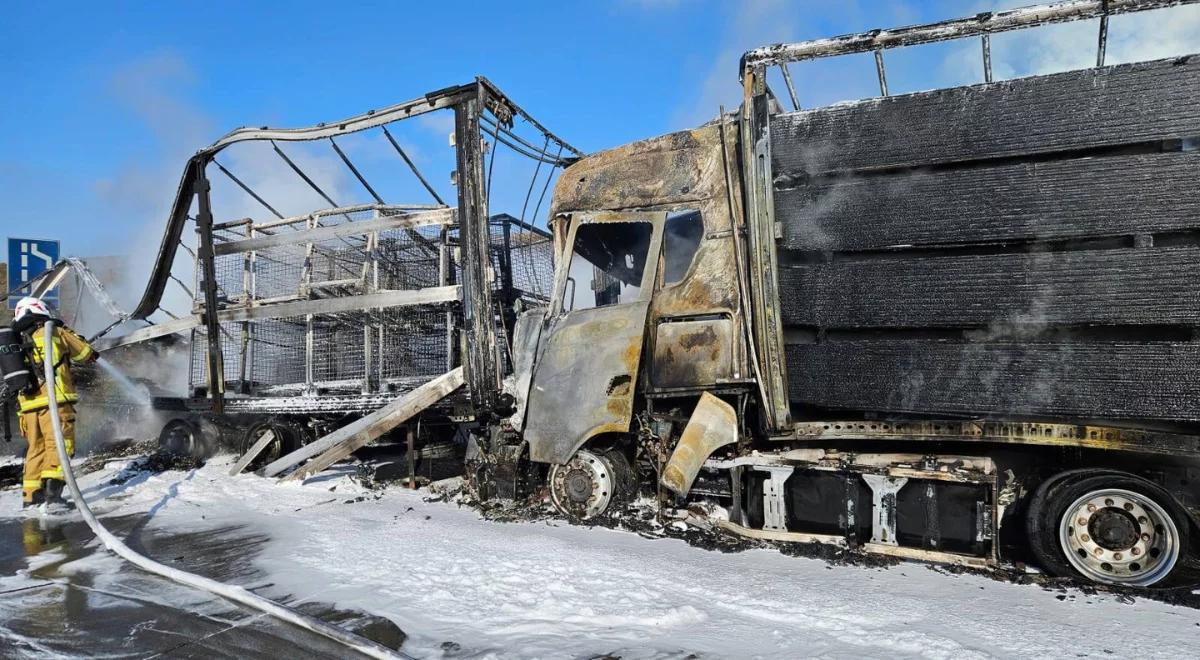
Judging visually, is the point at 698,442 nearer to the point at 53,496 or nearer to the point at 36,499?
the point at 53,496

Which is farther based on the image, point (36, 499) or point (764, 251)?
point (36, 499)

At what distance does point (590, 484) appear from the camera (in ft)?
17.7

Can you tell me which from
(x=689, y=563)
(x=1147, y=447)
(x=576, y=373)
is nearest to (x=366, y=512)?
(x=576, y=373)

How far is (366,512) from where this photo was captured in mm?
5945

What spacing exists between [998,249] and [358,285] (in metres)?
6.50

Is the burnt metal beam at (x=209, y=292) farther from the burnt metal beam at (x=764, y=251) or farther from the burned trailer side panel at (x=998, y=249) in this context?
the burned trailer side panel at (x=998, y=249)

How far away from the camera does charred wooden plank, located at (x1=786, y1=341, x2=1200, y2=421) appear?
3.77 meters

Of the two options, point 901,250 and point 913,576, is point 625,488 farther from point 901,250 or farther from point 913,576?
point 901,250

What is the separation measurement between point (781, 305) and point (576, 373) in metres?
1.74

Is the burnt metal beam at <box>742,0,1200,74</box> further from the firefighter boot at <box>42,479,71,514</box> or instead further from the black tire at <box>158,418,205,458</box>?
the black tire at <box>158,418,205,458</box>

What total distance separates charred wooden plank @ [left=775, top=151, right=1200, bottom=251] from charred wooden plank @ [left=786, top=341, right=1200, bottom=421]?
688 millimetres

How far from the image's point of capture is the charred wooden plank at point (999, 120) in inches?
152

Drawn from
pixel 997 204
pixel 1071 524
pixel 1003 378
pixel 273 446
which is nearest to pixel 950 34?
pixel 997 204

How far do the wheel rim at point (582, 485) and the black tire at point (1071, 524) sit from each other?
9.40 ft
